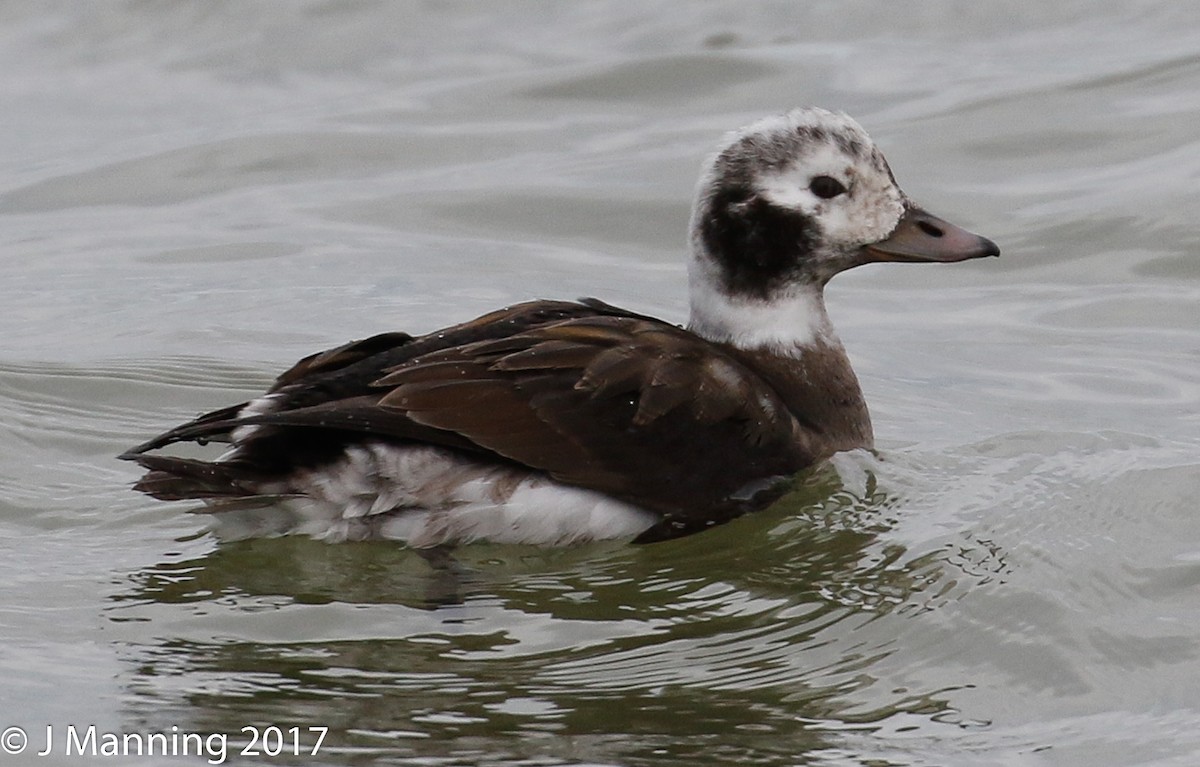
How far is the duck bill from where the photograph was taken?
263 inches

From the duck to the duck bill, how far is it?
58 mm

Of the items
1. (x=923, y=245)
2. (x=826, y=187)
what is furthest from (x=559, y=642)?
(x=923, y=245)

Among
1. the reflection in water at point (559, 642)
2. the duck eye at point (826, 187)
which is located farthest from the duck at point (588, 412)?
the reflection in water at point (559, 642)

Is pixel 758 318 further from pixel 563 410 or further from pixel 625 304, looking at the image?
pixel 625 304

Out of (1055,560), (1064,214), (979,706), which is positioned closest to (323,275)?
(1064,214)

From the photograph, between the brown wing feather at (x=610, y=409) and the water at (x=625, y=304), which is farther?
the brown wing feather at (x=610, y=409)

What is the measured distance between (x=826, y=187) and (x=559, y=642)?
6.40 feet

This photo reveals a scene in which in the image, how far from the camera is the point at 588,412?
19.3 ft

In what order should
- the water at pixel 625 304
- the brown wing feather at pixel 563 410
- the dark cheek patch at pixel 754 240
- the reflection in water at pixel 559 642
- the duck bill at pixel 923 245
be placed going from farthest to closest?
the duck bill at pixel 923 245 < the dark cheek patch at pixel 754 240 < the brown wing feather at pixel 563 410 < the water at pixel 625 304 < the reflection in water at pixel 559 642

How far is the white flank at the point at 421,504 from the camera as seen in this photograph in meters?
5.72

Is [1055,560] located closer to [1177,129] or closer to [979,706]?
[979,706]

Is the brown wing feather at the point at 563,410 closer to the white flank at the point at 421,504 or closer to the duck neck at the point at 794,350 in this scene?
the white flank at the point at 421,504

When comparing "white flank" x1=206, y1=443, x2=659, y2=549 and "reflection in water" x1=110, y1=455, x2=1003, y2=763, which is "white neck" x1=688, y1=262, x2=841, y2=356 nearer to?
"reflection in water" x1=110, y1=455, x2=1003, y2=763

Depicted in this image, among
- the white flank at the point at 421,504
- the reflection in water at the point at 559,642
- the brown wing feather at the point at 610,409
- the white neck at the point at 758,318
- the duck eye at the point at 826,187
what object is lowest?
the reflection in water at the point at 559,642
